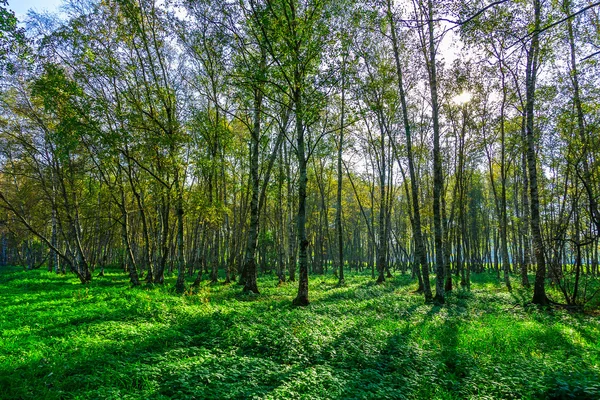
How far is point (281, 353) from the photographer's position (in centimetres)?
685

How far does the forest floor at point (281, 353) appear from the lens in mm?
5150

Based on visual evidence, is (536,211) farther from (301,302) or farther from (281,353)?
(281,353)

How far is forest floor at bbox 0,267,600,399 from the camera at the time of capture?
16.9ft

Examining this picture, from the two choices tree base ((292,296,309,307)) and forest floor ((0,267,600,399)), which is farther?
tree base ((292,296,309,307))

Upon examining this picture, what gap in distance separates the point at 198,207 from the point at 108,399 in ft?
40.6

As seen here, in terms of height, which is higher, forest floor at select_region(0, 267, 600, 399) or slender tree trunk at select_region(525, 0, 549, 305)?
slender tree trunk at select_region(525, 0, 549, 305)

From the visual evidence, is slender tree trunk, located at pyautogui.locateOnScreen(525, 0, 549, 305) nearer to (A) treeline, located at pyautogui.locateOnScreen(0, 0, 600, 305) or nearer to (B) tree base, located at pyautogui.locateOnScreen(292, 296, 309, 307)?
(A) treeline, located at pyautogui.locateOnScreen(0, 0, 600, 305)

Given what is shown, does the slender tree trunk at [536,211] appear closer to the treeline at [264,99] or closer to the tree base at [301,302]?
the treeline at [264,99]

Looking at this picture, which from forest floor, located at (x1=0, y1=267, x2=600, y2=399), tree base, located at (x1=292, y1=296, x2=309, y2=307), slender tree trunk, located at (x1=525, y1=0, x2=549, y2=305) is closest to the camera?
forest floor, located at (x1=0, y1=267, x2=600, y2=399)

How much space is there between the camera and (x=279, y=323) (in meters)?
8.77

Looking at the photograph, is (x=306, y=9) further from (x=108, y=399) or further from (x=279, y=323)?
(x=108, y=399)

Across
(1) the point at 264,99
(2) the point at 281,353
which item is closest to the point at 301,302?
(2) the point at 281,353

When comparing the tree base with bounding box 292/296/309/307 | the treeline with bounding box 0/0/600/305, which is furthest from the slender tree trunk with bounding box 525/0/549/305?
the tree base with bounding box 292/296/309/307

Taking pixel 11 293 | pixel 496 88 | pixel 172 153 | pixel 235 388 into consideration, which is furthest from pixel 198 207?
pixel 496 88
